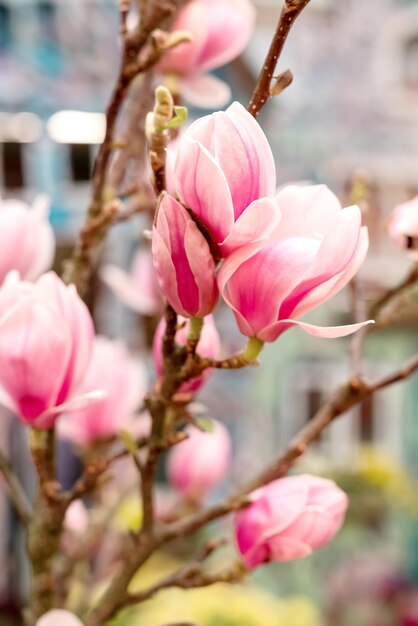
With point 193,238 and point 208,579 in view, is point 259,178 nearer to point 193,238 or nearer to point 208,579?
point 193,238

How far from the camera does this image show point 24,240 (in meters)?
0.37

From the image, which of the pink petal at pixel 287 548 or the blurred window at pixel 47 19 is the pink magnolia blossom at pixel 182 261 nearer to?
the pink petal at pixel 287 548

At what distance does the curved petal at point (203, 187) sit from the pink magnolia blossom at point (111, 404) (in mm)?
203

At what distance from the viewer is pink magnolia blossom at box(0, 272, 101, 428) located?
0.29 metres

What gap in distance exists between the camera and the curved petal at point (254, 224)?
234 mm

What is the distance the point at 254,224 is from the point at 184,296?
0.12ft

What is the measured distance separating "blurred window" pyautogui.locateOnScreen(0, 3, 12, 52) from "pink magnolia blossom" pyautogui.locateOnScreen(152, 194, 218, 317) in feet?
5.98

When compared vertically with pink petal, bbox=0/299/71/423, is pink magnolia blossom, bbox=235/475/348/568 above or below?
below

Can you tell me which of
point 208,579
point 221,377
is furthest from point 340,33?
point 208,579

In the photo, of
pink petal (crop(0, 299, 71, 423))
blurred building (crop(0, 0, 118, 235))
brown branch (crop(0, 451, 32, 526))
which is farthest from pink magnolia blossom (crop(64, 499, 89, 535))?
blurred building (crop(0, 0, 118, 235))

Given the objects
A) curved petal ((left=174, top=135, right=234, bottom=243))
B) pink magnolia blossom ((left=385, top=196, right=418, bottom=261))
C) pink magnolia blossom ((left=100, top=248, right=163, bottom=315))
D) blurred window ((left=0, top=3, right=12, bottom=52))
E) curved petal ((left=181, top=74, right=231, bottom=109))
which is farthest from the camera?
blurred window ((left=0, top=3, right=12, bottom=52))

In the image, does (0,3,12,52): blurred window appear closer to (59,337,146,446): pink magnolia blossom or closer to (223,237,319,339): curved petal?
(59,337,146,446): pink magnolia blossom

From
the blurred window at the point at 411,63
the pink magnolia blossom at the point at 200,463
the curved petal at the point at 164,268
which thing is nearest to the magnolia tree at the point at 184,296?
the curved petal at the point at 164,268

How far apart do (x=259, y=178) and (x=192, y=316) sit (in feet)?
0.17
